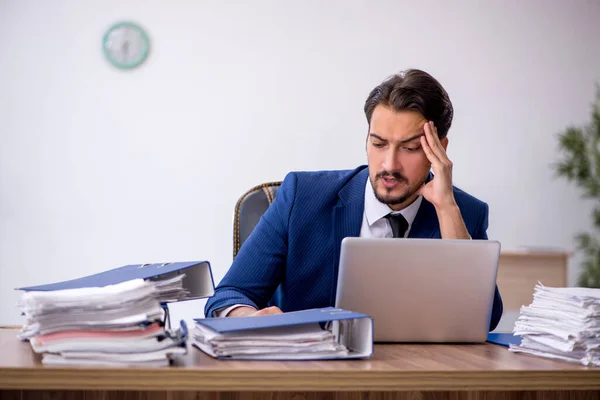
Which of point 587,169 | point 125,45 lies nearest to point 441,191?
point 587,169

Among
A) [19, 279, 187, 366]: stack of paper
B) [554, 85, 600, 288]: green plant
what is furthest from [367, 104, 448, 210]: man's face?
[554, 85, 600, 288]: green plant

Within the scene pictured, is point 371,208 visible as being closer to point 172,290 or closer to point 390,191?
point 390,191

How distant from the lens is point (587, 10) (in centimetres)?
439

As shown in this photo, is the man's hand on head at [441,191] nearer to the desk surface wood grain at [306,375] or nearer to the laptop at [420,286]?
the laptop at [420,286]

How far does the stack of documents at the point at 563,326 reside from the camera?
3.73ft

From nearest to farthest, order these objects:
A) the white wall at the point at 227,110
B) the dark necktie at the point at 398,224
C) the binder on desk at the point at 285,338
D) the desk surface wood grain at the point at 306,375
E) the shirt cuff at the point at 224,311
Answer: the desk surface wood grain at the point at 306,375 → the binder on desk at the point at 285,338 → the shirt cuff at the point at 224,311 → the dark necktie at the point at 398,224 → the white wall at the point at 227,110

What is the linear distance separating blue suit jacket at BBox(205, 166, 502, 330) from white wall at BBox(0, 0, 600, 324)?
235cm

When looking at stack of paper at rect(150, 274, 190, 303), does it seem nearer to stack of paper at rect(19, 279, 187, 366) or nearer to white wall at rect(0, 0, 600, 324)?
stack of paper at rect(19, 279, 187, 366)

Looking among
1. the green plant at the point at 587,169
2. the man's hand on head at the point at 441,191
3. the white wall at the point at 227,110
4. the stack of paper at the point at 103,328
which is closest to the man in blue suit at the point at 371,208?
the man's hand on head at the point at 441,191

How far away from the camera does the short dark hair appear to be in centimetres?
171

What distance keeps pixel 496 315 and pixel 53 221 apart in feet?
9.47

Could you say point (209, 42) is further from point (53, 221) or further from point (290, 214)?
point (290, 214)

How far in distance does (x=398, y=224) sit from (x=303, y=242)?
0.81ft

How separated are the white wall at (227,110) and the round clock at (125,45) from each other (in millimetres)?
55
